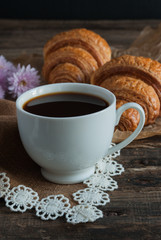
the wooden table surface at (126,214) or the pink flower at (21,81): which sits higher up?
the pink flower at (21,81)

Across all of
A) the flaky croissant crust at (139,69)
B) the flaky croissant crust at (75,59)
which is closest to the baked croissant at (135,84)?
the flaky croissant crust at (139,69)
